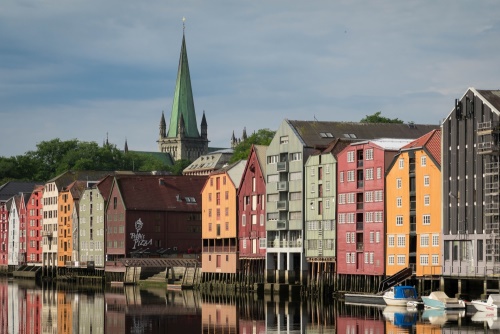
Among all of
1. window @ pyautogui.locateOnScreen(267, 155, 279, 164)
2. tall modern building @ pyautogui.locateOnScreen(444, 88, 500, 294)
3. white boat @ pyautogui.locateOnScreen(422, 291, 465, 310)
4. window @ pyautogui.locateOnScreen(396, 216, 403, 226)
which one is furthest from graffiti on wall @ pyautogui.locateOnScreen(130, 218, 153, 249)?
white boat @ pyautogui.locateOnScreen(422, 291, 465, 310)

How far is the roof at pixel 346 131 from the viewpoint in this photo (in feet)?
454

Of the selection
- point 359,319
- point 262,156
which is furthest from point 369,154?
point 359,319

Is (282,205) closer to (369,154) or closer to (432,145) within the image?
(369,154)

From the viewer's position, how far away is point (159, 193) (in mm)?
181250

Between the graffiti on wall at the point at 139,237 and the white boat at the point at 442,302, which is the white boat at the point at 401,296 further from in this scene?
the graffiti on wall at the point at 139,237

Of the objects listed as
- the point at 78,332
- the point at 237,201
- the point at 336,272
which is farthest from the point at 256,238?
the point at 78,332

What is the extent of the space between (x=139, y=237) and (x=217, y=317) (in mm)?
73200

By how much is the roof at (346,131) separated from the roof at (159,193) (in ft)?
139

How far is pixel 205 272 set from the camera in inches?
6063

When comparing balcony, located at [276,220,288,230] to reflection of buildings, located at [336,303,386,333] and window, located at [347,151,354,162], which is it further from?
reflection of buildings, located at [336,303,386,333]

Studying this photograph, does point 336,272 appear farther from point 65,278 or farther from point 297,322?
point 65,278

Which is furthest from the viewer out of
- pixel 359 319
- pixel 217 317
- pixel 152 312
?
pixel 152 312

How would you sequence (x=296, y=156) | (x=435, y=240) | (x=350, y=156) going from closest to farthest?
1. (x=435, y=240)
2. (x=350, y=156)
3. (x=296, y=156)

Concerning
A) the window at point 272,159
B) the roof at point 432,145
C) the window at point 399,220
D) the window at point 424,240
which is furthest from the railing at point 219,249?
the window at point 424,240
